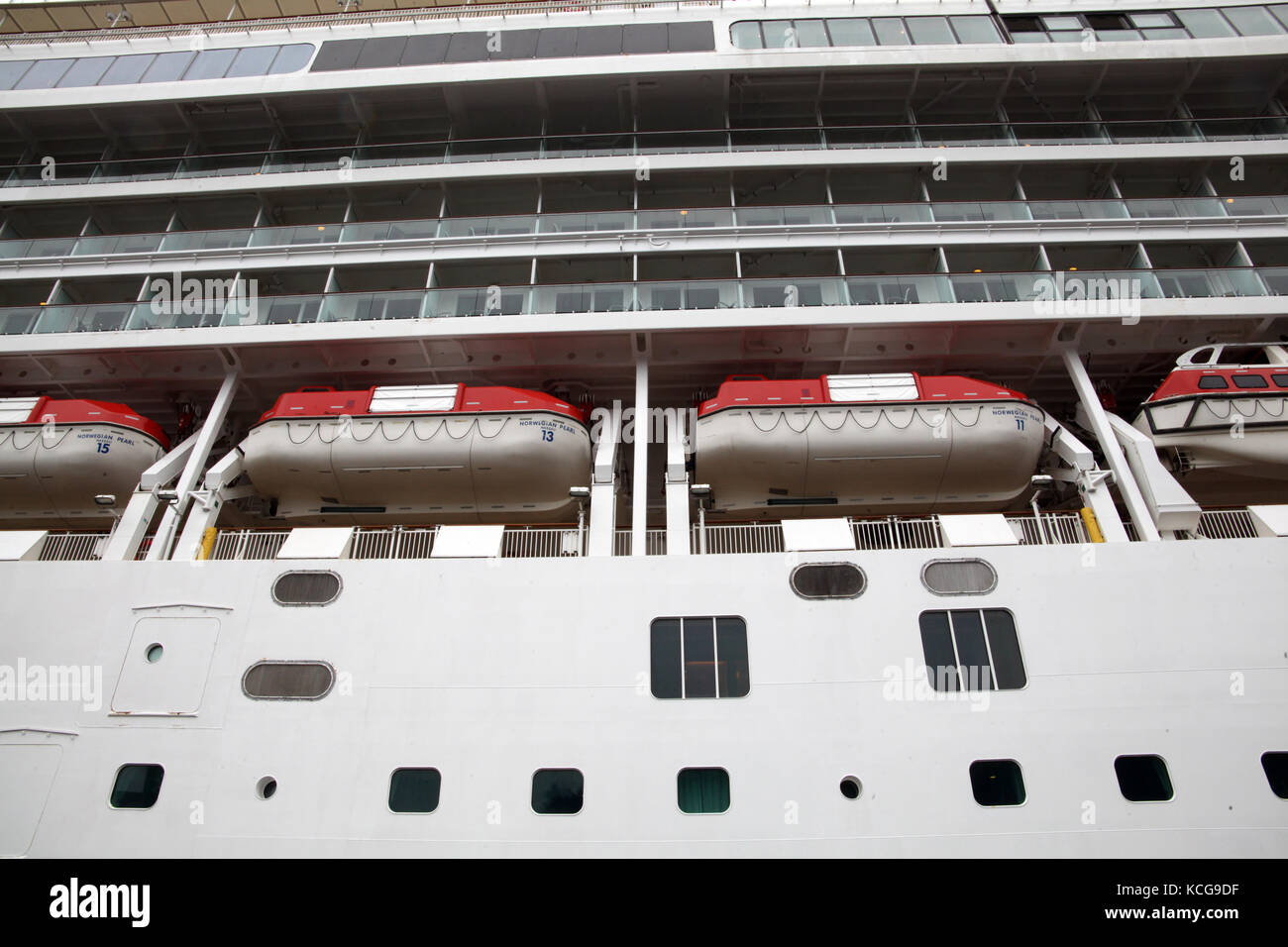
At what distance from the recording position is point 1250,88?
1266cm

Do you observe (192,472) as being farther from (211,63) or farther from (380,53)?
(211,63)

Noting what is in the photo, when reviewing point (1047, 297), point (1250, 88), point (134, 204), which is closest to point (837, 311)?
point (1047, 297)

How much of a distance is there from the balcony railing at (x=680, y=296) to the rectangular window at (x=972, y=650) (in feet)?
16.2

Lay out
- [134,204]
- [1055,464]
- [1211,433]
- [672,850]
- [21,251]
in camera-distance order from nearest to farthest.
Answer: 1. [672,850]
2. [1211,433]
3. [1055,464]
4. [21,251]
5. [134,204]

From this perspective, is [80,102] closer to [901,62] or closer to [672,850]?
[901,62]

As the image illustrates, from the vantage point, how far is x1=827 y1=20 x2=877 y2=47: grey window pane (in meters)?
12.5

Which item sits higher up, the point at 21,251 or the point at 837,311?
the point at 21,251

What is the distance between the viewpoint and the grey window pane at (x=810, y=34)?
1252cm

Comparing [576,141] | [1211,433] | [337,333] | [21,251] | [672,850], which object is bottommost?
[672,850]

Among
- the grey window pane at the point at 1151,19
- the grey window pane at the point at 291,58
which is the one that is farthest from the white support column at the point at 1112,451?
the grey window pane at the point at 291,58

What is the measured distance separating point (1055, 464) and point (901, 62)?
294 inches

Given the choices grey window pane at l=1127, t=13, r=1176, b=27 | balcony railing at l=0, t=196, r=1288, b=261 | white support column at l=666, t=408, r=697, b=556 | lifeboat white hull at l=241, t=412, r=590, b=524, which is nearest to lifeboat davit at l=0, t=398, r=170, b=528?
lifeboat white hull at l=241, t=412, r=590, b=524

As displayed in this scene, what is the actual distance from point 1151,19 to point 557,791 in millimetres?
16393

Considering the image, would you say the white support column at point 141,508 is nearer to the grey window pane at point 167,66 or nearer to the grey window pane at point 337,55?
the grey window pane at point 337,55
